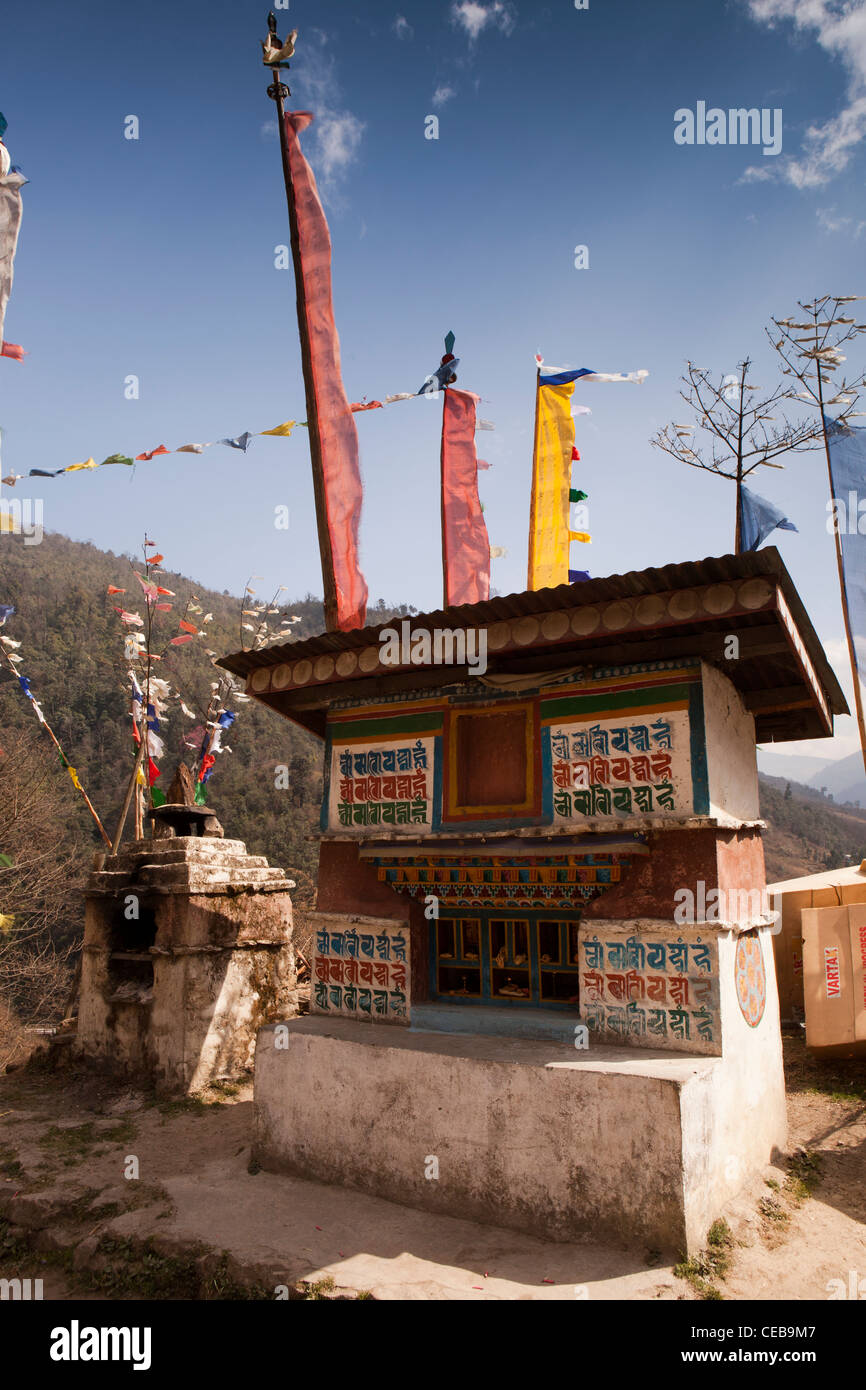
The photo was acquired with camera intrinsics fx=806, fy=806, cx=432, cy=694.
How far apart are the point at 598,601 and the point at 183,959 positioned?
A: 302 inches

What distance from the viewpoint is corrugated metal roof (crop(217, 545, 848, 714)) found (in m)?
6.14

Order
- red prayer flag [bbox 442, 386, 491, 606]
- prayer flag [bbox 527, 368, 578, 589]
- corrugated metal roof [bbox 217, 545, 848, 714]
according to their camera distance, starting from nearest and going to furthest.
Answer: corrugated metal roof [bbox 217, 545, 848, 714] < red prayer flag [bbox 442, 386, 491, 606] < prayer flag [bbox 527, 368, 578, 589]

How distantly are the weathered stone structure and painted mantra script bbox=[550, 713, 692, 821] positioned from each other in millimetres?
6143

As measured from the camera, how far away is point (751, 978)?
7.47 metres

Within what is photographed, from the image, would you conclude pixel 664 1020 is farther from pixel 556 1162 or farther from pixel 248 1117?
pixel 248 1117

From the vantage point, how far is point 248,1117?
9844 mm

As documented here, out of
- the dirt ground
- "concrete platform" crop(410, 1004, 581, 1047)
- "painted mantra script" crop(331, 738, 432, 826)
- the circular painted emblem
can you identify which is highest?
"painted mantra script" crop(331, 738, 432, 826)

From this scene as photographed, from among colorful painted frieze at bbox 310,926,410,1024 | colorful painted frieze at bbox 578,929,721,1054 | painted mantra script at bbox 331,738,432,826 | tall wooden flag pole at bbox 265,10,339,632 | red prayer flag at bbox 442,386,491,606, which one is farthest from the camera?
red prayer flag at bbox 442,386,491,606

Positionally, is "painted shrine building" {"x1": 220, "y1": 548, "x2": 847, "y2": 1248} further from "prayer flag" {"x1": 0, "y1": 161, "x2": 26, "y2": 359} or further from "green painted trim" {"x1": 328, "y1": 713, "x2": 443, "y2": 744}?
"prayer flag" {"x1": 0, "y1": 161, "x2": 26, "y2": 359}

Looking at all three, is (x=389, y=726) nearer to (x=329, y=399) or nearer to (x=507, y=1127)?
(x=507, y=1127)

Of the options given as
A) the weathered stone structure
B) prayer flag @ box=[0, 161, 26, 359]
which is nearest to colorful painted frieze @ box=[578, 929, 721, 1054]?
the weathered stone structure

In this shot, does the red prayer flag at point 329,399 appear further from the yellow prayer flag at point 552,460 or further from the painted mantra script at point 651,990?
the painted mantra script at point 651,990

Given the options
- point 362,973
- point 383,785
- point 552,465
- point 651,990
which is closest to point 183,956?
point 362,973

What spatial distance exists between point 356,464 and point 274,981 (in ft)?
24.9
